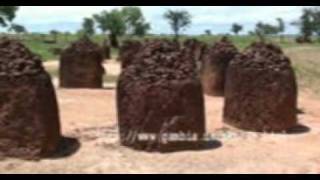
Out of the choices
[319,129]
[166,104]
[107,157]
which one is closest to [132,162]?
[107,157]

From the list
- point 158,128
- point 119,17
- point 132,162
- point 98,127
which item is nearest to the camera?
point 132,162

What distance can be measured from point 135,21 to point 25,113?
60720 millimetres

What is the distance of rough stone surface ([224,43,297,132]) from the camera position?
12.7 metres

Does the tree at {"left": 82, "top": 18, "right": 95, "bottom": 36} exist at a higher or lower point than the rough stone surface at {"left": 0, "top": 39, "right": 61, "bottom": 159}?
lower

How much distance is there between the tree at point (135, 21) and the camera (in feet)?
224

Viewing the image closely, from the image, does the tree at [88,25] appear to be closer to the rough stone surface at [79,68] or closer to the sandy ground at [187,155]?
the rough stone surface at [79,68]

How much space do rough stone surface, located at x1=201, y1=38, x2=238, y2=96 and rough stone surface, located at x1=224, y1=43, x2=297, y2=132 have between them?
5919 millimetres

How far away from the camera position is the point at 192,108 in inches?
415

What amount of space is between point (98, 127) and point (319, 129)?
4.25m

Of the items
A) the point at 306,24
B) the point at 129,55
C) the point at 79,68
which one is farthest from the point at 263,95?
the point at 306,24

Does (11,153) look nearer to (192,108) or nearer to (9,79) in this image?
(9,79)

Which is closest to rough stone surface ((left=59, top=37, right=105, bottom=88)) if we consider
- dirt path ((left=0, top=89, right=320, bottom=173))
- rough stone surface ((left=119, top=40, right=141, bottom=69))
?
rough stone surface ((left=119, top=40, right=141, bottom=69))

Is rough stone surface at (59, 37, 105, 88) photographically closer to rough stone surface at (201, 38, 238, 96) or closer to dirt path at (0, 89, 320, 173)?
rough stone surface at (201, 38, 238, 96)

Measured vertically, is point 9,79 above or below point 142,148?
above
